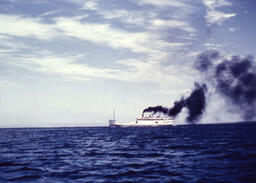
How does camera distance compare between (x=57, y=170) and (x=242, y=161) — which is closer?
(x=57, y=170)

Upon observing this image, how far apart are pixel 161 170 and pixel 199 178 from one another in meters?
3.32

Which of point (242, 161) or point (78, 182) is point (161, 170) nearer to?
point (78, 182)

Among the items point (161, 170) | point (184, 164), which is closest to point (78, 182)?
point (161, 170)

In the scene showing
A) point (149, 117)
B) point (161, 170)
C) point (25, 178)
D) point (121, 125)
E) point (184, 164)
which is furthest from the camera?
point (121, 125)

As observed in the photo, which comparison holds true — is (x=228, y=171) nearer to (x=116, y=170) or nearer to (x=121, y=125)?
(x=116, y=170)

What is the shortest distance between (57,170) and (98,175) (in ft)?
11.9

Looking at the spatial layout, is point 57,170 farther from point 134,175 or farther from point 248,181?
point 248,181

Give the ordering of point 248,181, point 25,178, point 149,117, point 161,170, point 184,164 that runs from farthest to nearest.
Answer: point 149,117
point 184,164
point 161,170
point 25,178
point 248,181

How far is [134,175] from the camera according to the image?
15.5 meters

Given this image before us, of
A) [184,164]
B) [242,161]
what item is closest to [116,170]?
[184,164]

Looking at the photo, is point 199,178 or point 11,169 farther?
point 11,169

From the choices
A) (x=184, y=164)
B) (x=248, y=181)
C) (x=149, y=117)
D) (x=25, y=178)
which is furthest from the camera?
(x=149, y=117)

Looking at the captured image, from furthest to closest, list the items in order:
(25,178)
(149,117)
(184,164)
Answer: (149,117), (184,164), (25,178)

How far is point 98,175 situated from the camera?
615 inches
